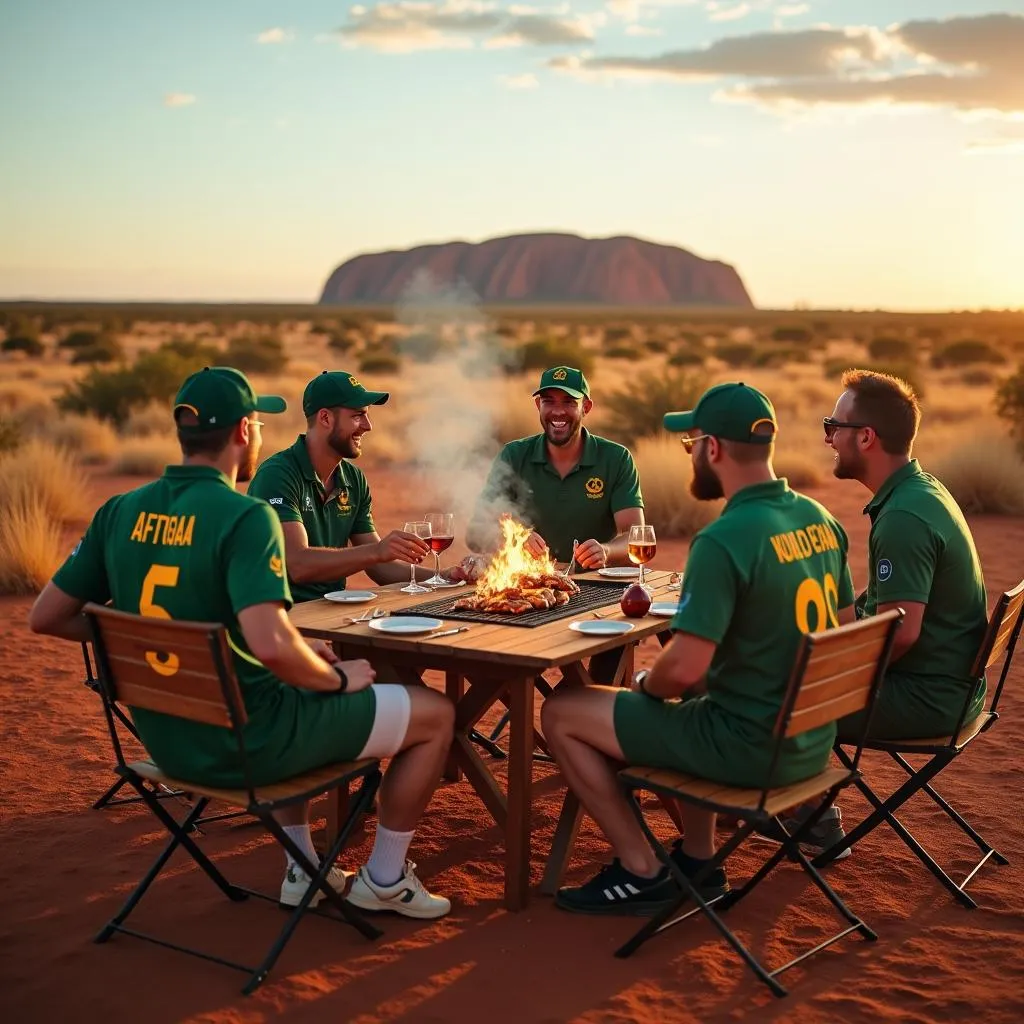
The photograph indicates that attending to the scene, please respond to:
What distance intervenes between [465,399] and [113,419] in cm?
Result: 626

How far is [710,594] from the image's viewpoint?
3.81m

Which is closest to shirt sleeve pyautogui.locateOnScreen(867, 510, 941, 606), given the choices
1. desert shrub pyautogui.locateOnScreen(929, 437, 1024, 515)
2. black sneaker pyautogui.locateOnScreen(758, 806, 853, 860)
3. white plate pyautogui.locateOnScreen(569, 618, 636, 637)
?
white plate pyautogui.locateOnScreen(569, 618, 636, 637)

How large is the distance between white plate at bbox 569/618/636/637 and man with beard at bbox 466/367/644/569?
5.64 ft

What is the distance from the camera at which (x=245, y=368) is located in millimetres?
36500

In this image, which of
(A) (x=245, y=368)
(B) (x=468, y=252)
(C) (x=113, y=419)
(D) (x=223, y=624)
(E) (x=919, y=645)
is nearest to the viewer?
(D) (x=223, y=624)

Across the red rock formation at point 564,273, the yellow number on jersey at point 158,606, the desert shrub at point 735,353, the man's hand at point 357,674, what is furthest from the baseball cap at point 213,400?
the red rock formation at point 564,273

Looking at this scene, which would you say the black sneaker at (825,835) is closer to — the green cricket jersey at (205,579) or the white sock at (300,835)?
the white sock at (300,835)

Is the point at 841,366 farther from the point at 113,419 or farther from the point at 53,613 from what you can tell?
the point at 53,613

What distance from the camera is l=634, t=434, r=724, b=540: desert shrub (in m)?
13.4

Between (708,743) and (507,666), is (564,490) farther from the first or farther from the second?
(708,743)

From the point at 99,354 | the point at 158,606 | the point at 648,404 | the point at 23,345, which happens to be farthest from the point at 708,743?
the point at 23,345

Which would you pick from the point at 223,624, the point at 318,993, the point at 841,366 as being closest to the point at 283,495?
the point at 223,624

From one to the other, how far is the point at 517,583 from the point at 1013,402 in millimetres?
15391

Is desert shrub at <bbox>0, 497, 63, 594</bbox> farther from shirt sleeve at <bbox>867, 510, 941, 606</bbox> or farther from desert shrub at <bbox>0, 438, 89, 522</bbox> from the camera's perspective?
shirt sleeve at <bbox>867, 510, 941, 606</bbox>
